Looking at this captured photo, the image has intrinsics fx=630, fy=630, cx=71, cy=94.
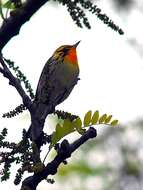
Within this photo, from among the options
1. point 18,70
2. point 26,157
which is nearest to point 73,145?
point 26,157

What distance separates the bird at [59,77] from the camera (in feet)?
8.05

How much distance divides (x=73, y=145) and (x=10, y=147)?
25cm

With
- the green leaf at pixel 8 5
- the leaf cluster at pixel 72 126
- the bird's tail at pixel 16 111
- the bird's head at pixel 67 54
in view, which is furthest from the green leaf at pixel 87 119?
the bird's head at pixel 67 54

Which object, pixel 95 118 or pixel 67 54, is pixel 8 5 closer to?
pixel 95 118

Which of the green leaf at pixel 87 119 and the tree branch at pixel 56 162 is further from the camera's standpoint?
the green leaf at pixel 87 119

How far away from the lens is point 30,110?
2.22 m

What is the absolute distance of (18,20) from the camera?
1986 mm

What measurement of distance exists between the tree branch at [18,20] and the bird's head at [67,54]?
120 inches

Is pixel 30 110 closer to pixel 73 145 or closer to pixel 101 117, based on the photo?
pixel 73 145

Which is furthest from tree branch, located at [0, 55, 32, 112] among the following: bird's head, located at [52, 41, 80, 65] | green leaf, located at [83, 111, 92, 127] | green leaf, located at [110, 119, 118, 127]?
bird's head, located at [52, 41, 80, 65]

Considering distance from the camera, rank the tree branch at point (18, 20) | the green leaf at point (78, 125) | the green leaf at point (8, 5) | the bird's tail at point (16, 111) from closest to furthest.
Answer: the tree branch at point (18, 20) → the bird's tail at point (16, 111) → the green leaf at point (78, 125) → the green leaf at point (8, 5)

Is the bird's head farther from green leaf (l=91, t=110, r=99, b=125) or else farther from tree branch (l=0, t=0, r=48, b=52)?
tree branch (l=0, t=0, r=48, b=52)

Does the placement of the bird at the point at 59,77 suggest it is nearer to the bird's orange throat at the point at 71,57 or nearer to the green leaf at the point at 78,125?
A: the bird's orange throat at the point at 71,57

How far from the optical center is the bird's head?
5.30 meters
